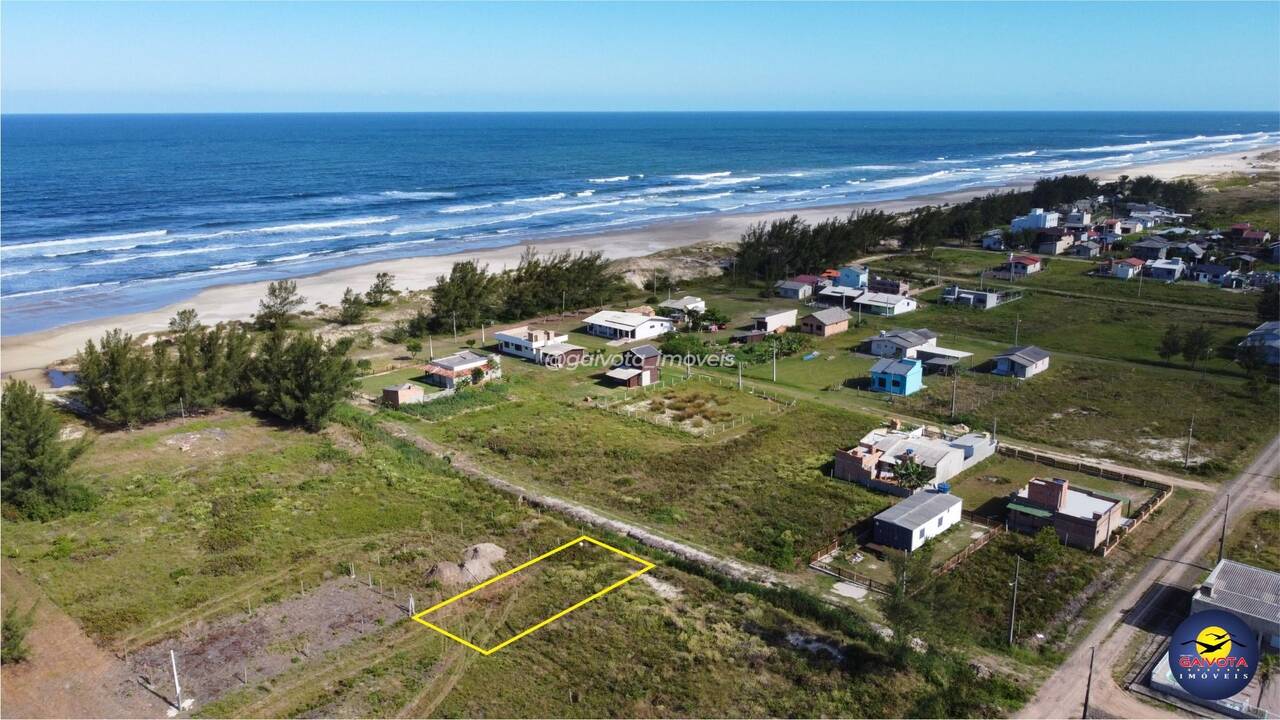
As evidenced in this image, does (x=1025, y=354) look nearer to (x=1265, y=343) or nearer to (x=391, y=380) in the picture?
(x=1265, y=343)

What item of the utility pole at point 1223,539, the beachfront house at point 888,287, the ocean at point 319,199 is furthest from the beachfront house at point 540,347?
the utility pole at point 1223,539

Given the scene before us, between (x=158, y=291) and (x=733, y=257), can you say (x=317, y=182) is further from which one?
(x=733, y=257)

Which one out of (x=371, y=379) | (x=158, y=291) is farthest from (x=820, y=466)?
(x=158, y=291)

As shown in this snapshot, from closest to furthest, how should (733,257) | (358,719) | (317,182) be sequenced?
(358,719), (733,257), (317,182)

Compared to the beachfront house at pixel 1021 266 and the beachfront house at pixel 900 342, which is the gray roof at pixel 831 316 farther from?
the beachfront house at pixel 1021 266

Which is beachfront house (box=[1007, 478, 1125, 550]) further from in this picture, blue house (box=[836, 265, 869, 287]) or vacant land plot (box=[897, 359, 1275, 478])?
blue house (box=[836, 265, 869, 287])

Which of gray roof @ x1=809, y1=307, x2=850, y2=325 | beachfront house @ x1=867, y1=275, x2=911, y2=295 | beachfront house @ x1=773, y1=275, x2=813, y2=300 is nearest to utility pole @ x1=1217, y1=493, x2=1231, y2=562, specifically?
gray roof @ x1=809, y1=307, x2=850, y2=325
